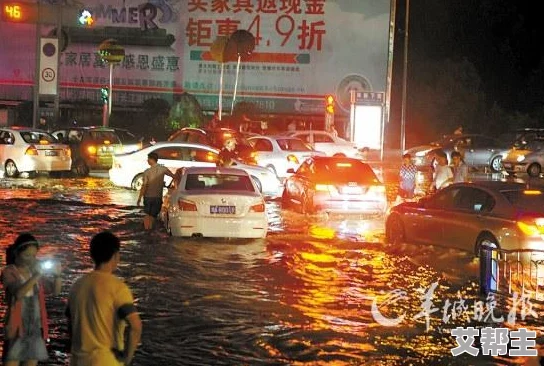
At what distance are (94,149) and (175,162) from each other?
649cm

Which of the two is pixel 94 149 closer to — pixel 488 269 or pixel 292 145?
pixel 292 145

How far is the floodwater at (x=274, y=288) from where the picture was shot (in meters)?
9.33

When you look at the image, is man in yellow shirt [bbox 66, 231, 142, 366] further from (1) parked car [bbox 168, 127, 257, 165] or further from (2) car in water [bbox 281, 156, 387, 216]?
(1) parked car [bbox 168, 127, 257, 165]

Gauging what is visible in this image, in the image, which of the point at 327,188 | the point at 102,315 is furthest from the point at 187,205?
the point at 102,315

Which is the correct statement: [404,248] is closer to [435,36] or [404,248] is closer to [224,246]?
[224,246]

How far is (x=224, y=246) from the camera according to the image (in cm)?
1636

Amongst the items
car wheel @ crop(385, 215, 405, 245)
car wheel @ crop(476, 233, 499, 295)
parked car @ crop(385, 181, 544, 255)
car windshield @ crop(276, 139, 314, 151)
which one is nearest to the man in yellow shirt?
car wheel @ crop(476, 233, 499, 295)

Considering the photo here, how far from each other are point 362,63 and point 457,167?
34149 mm

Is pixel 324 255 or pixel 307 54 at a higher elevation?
pixel 307 54

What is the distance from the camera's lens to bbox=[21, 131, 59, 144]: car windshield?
95.6 feet

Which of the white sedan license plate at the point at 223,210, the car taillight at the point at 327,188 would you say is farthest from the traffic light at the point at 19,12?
the white sedan license plate at the point at 223,210

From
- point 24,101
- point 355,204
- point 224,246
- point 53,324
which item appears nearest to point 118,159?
point 355,204

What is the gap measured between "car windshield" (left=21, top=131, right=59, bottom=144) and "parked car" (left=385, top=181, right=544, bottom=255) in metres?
15.6

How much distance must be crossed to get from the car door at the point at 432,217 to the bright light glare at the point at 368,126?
18.6 metres
